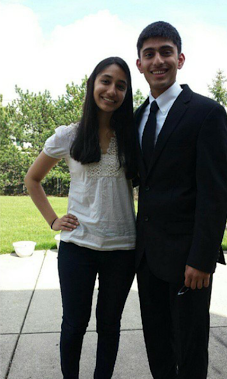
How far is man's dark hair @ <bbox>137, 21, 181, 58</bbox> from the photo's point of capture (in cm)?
167

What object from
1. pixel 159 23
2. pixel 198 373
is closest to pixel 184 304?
pixel 198 373

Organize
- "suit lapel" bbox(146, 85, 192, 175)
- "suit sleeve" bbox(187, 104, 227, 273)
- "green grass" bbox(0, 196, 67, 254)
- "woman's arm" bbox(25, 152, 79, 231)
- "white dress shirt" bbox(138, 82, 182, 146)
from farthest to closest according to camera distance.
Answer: "green grass" bbox(0, 196, 67, 254) < "woman's arm" bbox(25, 152, 79, 231) < "white dress shirt" bbox(138, 82, 182, 146) < "suit lapel" bbox(146, 85, 192, 175) < "suit sleeve" bbox(187, 104, 227, 273)

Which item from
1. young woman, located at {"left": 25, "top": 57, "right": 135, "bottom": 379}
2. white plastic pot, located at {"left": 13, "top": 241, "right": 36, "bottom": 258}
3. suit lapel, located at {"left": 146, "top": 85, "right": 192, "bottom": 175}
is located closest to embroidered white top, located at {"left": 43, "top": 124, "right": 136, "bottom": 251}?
young woman, located at {"left": 25, "top": 57, "right": 135, "bottom": 379}

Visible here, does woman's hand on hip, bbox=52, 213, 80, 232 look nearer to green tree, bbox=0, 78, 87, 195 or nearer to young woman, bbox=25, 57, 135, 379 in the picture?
young woman, bbox=25, 57, 135, 379

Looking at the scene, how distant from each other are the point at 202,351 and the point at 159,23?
1617 mm

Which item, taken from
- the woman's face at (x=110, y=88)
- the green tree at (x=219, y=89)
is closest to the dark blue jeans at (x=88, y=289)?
the woman's face at (x=110, y=88)

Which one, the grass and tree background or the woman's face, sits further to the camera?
the grass and tree background

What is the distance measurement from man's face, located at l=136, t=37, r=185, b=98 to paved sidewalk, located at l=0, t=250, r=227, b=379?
1.78m

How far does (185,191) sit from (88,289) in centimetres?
73

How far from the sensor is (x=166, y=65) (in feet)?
5.55

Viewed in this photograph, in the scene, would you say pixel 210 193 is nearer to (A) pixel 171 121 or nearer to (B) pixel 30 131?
(A) pixel 171 121

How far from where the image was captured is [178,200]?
1.63 meters

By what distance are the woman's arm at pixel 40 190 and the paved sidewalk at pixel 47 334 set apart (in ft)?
3.22

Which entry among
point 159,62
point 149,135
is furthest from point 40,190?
point 159,62
